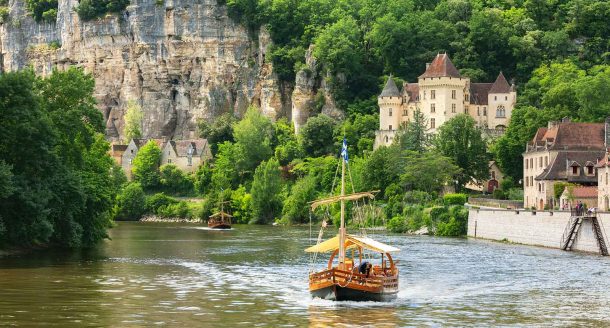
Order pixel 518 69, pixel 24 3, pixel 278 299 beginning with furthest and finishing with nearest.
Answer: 1. pixel 24 3
2. pixel 518 69
3. pixel 278 299

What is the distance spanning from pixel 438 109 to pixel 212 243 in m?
53.8

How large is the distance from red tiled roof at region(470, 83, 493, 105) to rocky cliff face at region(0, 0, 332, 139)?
31595 mm

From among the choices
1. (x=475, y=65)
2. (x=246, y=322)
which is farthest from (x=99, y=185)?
(x=475, y=65)

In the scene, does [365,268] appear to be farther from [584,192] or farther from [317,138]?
[317,138]

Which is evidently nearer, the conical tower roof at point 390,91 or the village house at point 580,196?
the village house at point 580,196

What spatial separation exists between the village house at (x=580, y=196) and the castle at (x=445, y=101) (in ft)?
150

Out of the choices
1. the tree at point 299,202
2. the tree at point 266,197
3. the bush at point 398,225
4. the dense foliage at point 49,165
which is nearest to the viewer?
the dense foliage at point 49,165

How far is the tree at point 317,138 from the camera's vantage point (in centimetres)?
14312

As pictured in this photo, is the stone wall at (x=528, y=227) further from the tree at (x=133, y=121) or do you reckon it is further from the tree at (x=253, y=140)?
the tree at (x=133, y=121)

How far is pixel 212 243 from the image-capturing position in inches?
3420

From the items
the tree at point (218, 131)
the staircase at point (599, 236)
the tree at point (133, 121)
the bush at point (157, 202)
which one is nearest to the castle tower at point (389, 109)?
the bush at point (157, 202)

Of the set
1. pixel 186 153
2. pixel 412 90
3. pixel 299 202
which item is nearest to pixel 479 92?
pixel 412 90

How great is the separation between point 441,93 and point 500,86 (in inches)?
283

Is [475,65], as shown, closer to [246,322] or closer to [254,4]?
[254,4]
